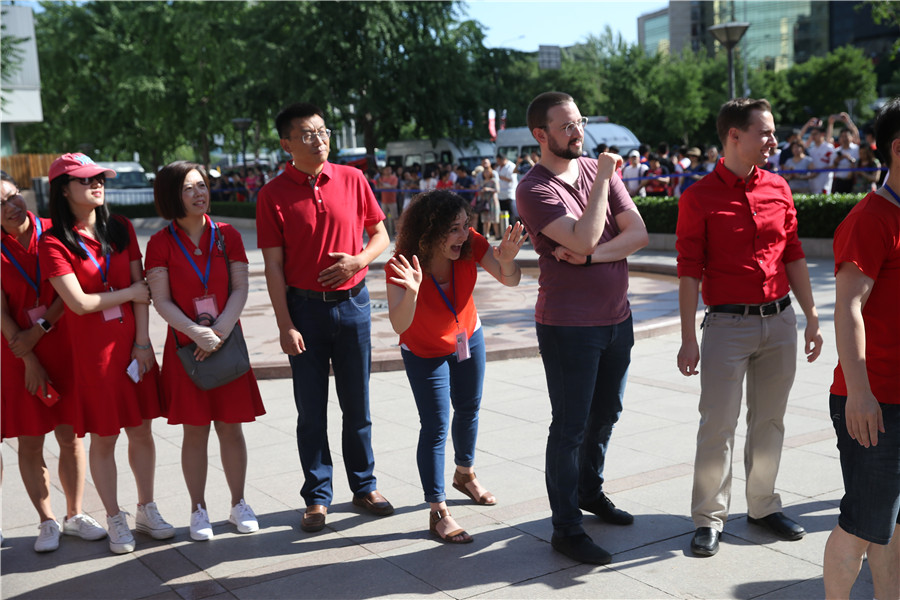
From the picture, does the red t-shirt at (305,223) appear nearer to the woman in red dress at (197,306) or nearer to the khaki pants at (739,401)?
the woman in red dress at (197,306)

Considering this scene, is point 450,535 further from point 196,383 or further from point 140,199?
point 140,199

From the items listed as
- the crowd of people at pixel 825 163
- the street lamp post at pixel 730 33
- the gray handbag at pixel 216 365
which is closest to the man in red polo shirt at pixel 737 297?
the gray handbag at pixel 216 365

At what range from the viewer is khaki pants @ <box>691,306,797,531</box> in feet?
13.3

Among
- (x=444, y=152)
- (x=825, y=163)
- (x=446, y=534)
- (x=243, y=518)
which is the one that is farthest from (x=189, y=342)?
(x=444, y=152)

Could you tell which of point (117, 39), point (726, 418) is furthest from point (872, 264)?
point (117, 39)

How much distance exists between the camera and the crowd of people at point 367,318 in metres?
4.02

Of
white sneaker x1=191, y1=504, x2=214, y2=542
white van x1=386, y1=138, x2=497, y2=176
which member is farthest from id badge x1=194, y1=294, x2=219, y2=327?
white van x1=386, y1=138, x2=497, y2=176

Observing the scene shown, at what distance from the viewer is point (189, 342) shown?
4.42m

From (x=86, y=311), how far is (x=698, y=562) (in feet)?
9.78

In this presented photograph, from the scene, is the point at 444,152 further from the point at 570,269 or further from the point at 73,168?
the point at 570,269

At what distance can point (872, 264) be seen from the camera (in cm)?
285

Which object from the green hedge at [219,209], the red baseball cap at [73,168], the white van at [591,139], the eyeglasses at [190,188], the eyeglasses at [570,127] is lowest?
the green hedge at [219,209]

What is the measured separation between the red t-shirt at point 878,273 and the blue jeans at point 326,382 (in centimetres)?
241

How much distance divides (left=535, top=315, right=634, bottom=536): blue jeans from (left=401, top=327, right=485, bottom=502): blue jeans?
53cm
